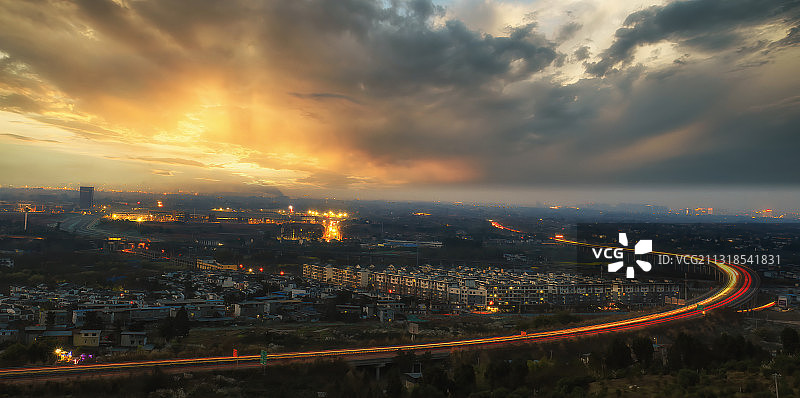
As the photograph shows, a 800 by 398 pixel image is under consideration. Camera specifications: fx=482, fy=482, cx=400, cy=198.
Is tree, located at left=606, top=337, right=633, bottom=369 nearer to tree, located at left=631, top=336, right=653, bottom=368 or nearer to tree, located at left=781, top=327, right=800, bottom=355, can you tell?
tree, located at left=631, top=336, right=653, bottom=368

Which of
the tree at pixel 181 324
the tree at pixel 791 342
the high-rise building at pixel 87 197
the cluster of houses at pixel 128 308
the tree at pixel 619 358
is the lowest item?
the cluster of houses at pixel 128 308

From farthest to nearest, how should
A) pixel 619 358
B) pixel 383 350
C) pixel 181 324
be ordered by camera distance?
pixel 181 324, pixel 383 350, pixel 619 358

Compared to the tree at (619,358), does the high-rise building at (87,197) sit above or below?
above

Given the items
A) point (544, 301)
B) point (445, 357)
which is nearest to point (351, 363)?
point (445, 357)

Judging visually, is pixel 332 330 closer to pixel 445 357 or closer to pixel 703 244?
pixel 445 357

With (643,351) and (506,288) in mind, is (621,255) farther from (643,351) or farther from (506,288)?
(643,351)

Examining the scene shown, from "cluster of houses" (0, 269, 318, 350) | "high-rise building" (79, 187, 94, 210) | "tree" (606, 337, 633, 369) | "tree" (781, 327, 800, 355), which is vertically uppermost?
"high-rise building" (79, 187, 94, 210)

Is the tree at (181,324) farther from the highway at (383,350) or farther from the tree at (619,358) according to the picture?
the tree at (619,358)

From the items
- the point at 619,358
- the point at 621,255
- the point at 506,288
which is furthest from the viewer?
the point at 621,255

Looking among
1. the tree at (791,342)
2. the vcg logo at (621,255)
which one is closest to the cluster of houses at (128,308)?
the tree at (791,342)

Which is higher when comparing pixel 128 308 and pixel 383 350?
pixel 383 350

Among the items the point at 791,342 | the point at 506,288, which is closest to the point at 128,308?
the point at 506,288

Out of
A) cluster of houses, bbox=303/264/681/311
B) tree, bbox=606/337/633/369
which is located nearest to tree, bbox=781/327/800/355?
tree, bbox=606/337/633/369
